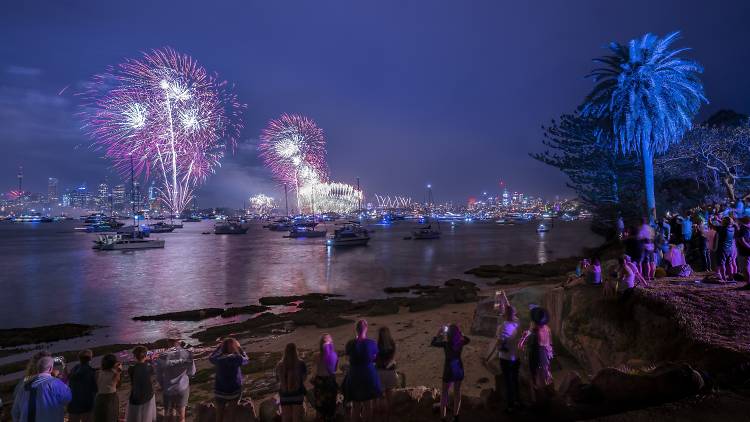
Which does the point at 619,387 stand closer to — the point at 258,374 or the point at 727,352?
the point at 727,352

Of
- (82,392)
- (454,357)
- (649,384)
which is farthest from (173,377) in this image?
(649,384)

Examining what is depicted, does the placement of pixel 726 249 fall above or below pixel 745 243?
below

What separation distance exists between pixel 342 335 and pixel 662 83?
25.0 metres

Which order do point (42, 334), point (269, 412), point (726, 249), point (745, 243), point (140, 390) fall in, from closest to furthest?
point (140, 390), point (269, 412), point (745, 243), point (726, 249), point (42, 334)

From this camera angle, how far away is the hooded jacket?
5.23 meters

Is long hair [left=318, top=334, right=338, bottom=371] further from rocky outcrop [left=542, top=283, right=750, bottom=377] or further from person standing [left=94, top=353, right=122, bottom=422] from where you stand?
rocky outcrop [left=542, top=283, right=750, bottom=377]

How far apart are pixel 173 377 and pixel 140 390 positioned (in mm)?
477

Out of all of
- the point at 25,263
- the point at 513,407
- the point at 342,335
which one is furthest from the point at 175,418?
the point at 25,263

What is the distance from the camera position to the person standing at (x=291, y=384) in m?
6.16

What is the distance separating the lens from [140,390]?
610 cm

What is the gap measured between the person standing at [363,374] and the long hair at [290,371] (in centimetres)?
74

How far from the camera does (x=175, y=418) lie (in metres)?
6.57

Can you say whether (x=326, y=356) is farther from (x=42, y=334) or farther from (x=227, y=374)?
(x=42, y=334)

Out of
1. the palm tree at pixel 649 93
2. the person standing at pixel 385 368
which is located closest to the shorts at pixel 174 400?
the person standing at pixel 385 368
